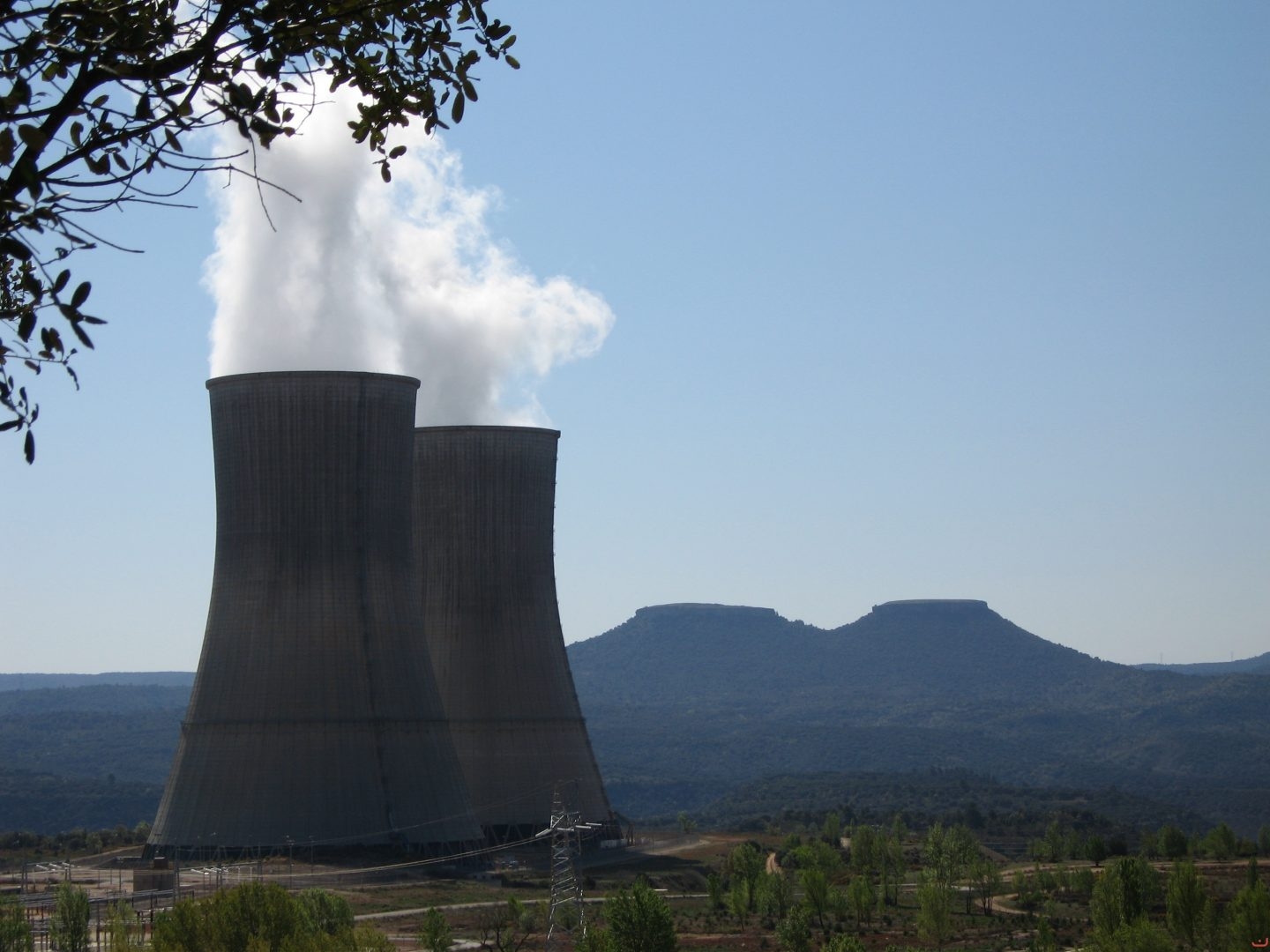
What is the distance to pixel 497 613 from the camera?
144 ft

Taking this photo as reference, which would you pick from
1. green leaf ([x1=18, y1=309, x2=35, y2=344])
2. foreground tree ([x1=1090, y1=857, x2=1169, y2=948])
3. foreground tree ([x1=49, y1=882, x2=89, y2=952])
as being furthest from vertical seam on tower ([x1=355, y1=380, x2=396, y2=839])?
green leaf ([x1=18, y1=309, x2=35, y2=344])

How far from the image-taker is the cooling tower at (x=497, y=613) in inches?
1721

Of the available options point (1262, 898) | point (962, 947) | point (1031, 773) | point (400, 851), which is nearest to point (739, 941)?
point (962, 947)

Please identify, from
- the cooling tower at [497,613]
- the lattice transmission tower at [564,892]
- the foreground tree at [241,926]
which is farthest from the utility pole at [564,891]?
Answer: the foreground tree at [241,926]

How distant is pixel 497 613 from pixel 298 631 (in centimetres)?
773

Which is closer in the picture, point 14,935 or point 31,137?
point 31,137

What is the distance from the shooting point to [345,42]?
662cm

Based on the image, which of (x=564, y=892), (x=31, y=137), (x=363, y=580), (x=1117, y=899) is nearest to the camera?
(x=31, y=137)

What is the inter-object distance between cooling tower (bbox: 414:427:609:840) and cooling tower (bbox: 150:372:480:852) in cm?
551

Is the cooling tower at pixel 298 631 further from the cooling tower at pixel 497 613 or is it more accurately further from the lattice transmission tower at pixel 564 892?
the cooling tower at pixel 497 613

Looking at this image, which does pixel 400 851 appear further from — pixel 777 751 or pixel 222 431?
pixel 777 751

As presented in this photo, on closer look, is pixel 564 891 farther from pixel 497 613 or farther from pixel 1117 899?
pixel 497 613

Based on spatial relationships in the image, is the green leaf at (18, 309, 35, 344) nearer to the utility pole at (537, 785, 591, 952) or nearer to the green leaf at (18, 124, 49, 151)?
the green leaf at (18, 124, 49, 151)

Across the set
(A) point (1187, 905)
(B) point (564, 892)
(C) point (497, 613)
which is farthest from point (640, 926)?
(C) point (497, 613)
